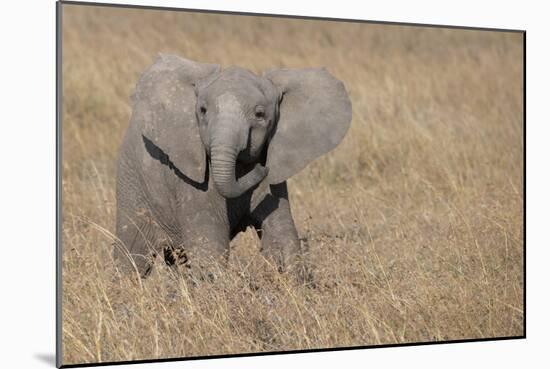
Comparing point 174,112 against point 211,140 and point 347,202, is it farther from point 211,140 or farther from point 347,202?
point 347,202

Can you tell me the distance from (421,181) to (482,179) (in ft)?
1.62

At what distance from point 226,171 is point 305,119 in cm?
67

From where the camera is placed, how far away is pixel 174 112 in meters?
6.55

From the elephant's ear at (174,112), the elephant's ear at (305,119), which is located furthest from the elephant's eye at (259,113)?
the elephant's ear at (174,112)

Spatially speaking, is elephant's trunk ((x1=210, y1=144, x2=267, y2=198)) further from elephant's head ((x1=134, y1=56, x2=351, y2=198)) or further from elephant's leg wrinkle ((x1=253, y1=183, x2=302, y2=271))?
elephant's leg wrinkle ((x1=253, y1=183, x2=302, y2=271))

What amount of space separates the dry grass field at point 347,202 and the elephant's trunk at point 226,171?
432mm

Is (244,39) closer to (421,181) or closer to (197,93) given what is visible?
(421,181)

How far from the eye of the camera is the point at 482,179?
9211mm

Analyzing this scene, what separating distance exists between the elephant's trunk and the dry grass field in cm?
43

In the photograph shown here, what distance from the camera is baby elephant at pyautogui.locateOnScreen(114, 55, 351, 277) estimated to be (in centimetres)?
640

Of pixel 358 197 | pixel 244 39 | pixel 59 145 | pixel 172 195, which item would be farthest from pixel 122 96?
pixel 59 145

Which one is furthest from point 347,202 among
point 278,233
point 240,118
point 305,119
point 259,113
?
point 240,118

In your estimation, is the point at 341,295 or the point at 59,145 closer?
the point at 59,145

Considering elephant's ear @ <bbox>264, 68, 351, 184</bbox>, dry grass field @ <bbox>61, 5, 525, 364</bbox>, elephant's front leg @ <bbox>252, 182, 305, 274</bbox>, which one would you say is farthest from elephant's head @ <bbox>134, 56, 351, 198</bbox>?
dry grass field @ <bbox>61, 5, 525, 364</bbox>
